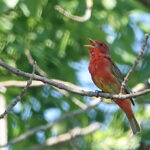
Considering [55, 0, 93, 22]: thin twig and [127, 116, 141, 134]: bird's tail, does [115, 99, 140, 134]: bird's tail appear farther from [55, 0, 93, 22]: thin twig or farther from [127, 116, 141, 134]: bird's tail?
[55, 0, 93, 22]: thin twig

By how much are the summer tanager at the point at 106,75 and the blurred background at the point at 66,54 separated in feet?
0.37

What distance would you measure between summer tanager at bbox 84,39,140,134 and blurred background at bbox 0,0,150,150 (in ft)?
0.37

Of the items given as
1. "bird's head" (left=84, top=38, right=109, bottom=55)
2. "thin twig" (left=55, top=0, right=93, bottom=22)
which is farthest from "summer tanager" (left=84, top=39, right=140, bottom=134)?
"thin twig" (left=55, top=0, right=93, bottom=22)

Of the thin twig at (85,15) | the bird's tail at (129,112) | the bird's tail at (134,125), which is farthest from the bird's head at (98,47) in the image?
the bird's tail at (134,125)

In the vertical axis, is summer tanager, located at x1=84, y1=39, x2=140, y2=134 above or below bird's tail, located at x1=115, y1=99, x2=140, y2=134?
above

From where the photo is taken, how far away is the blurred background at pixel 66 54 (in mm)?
6023

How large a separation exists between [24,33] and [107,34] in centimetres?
92

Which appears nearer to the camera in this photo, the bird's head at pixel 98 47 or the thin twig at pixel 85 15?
the thin twig at pixel 85 15

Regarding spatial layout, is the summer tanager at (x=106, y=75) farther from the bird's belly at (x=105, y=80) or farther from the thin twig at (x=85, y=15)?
the thin twig at (x=85, y=15)

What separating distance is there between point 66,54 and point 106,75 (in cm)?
104

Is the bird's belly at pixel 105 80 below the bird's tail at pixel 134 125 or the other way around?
the other way around

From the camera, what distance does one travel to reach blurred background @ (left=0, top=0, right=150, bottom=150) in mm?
6023

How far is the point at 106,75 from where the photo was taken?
601cm

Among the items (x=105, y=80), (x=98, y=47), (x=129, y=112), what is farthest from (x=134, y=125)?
(x=98, y=47)
